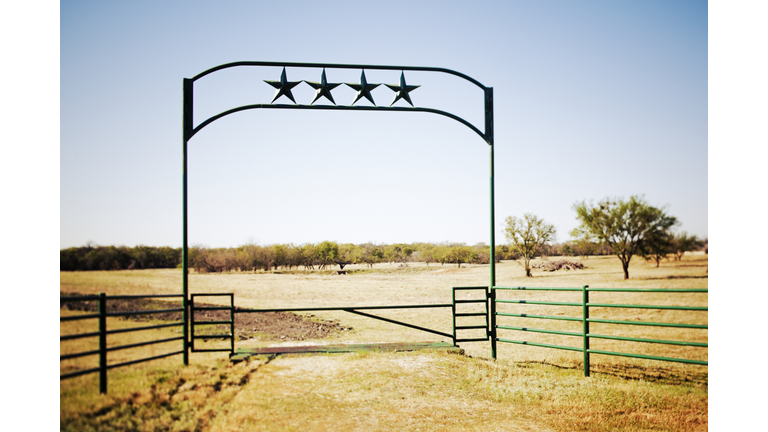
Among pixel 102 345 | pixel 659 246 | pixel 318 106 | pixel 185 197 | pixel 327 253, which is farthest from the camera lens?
pixel 659 246

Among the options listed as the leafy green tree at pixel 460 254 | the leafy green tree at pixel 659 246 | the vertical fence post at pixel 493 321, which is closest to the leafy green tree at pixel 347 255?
the leafy green tree at pixel 460 254

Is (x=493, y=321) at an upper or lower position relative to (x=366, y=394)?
upper

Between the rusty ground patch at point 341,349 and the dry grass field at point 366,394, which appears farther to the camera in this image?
the rusty ground patch at point 341,349

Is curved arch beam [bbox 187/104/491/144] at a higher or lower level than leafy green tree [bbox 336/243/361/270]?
higher

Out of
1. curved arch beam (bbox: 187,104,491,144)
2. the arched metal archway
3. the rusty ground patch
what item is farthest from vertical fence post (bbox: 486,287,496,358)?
curved arch beam (bbox: 187,104,491,144)

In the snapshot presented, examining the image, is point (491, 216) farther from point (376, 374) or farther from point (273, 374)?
point (273, 374)

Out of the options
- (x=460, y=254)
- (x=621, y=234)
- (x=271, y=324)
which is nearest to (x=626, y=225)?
(x=621, y=234)

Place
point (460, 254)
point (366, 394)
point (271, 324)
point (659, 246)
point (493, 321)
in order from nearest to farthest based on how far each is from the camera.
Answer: point (366, 394), point (493, 321), point (271, 324), point (460, 254), point (659, 246)

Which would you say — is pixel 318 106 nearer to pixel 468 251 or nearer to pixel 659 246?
pixel 468 251

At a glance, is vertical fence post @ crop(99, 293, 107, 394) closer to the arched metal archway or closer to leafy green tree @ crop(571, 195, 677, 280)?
the arched metal archway

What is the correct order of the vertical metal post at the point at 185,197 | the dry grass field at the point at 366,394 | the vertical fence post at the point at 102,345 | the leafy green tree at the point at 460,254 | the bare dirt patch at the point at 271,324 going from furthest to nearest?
the leafy green tree at the point at 460,254 < the bare dirt patch at the point at 271,324 < the vertical metal post at the point at 185,197 < the vertical fence post at the point at 102,345 < the dry grass field at the point at 366,394

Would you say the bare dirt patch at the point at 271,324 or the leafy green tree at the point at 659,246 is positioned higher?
the leafy green tree at the point at 659,246

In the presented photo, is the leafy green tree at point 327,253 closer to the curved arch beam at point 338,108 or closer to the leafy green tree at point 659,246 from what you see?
the curved arch beam at point 338,108

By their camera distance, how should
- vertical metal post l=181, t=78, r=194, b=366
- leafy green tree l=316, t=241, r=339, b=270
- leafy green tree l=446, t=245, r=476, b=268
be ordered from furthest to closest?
leafy green tree l=446, t=245, r=476, b=268, leafy green tree l=316, t=241, r=339, b=270, vertical metal post l=181, t=78, r=194, b=366
